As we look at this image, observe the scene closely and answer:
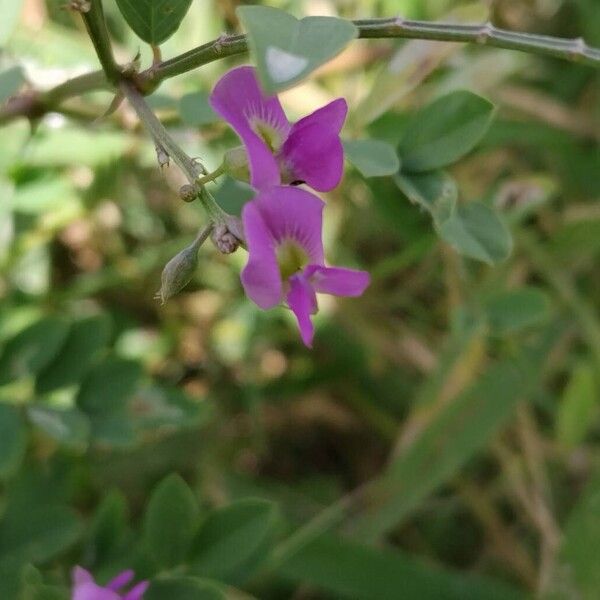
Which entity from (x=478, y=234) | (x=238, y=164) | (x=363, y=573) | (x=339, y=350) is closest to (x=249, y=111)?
(x=238, y=164)

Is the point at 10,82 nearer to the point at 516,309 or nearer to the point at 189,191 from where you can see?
the point at 189,191

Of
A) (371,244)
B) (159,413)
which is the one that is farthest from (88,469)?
(371,244)

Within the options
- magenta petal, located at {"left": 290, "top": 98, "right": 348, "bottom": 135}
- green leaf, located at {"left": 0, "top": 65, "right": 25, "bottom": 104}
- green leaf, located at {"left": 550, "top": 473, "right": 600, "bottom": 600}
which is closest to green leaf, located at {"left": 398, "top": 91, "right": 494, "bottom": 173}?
magenta petal, located at {"left": 290, "top": 98, "right": 348, "bottom": 135}

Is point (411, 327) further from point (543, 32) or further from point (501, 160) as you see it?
point (543, 32)

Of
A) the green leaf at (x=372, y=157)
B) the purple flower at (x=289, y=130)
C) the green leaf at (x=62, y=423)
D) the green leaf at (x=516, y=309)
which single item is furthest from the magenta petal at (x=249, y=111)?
the green leaf at (x=516, y=309)

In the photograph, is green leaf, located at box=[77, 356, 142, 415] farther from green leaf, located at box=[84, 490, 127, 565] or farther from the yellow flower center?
the yellow flower center
